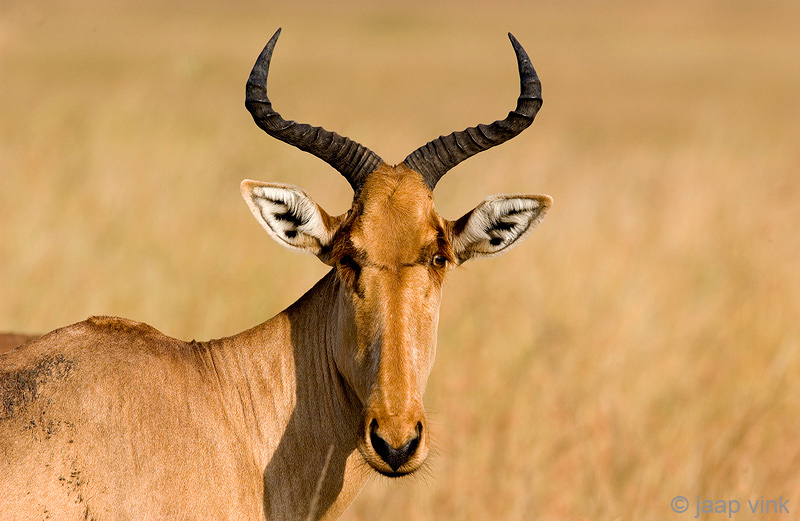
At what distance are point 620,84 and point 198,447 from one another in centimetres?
3458

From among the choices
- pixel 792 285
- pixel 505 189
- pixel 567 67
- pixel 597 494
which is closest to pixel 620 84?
pixel 567 67

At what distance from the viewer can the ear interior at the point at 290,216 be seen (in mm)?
6012

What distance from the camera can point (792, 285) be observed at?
13266 millimetres

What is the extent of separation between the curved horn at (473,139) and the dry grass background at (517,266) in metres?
2.08

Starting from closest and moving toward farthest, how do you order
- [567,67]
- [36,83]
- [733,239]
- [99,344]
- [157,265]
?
1. [99,344]
2. [157,265]
3. [733,239]
4. [36,83]
5. [567,67]

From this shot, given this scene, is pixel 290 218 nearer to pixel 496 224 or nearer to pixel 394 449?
pixel 496 224

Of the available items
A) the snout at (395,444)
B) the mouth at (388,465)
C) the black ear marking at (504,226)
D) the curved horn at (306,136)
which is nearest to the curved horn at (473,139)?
the curved horn at (306,136)

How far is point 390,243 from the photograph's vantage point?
5.79 metres

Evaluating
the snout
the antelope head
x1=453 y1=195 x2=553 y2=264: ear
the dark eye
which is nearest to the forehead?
the antelope head

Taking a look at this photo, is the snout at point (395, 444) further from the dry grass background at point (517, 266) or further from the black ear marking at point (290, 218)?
the black ear marking at point (290, 218)

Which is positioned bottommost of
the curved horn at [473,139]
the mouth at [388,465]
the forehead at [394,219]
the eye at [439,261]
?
the mouth at [388,465]

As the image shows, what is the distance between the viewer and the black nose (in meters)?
5.05

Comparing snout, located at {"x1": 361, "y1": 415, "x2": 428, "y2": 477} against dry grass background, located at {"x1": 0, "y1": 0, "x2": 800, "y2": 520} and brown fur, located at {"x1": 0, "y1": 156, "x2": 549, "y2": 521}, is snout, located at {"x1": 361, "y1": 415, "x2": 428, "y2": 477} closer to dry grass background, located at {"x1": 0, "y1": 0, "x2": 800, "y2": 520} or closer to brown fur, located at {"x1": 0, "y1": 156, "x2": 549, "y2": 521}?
brown fur, located at {"x1": 0, "y1": 156, "x2": 549, "y2": 521}

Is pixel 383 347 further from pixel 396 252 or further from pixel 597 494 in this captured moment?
pixel 597 494
